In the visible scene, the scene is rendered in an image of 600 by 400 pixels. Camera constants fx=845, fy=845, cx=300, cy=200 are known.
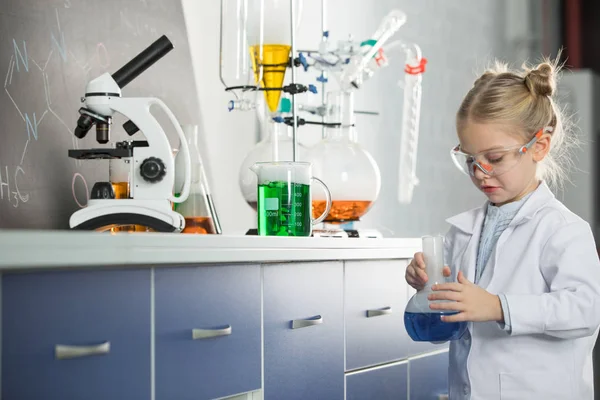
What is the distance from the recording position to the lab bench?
1.08 metres

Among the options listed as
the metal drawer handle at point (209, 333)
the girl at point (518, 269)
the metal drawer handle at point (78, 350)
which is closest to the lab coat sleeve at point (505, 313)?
the girl at point (518, 269)

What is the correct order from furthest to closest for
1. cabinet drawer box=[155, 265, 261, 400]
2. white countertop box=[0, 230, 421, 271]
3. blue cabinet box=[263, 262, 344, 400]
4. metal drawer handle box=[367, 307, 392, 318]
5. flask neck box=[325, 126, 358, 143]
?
1. flask neck box=[325, 126, 358, 143]
2. metal drawer handle box=[367, 307, 392, 318]
3. blue cabinet box=[263, 262, 344, 400]
4. cabinet drawer box=[155, 265, 261, 400]
5. white countertop box=[0, 230, 421, 271]

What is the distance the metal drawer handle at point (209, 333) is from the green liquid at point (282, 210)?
333 millimetres

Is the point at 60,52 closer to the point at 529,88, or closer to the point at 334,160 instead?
the point at 334,160

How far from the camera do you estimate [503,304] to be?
1463mm

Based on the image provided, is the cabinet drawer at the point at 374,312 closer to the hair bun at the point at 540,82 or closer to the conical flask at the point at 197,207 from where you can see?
the conical flask at the point at 197,207

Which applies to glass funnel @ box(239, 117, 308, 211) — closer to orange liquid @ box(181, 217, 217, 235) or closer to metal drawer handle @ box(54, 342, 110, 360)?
orange liquid @ box(181, 217, 217, 235)

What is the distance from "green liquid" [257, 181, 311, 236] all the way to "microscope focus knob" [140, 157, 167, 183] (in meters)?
0.23

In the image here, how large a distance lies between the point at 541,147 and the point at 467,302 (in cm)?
40

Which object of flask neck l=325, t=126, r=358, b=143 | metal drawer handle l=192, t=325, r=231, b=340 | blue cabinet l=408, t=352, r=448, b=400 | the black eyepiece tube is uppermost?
the black eyepiece tube

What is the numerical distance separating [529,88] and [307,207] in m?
0.50

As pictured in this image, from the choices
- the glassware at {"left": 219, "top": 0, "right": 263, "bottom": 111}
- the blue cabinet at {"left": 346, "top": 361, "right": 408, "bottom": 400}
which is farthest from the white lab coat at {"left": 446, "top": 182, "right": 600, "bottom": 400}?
the glassware at {"left": 219, "top": 0, "right": 263, "bottom": 111}

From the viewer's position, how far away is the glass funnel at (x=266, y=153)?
2.00 metres

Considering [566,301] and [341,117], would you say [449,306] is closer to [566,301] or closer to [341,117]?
[566,301]
